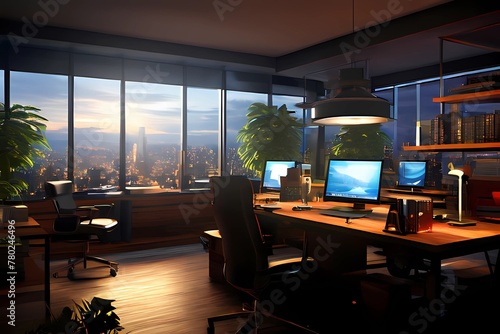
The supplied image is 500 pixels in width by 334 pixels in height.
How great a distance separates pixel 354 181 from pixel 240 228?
139 cm

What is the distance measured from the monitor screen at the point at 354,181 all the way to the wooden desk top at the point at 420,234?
0.64ft

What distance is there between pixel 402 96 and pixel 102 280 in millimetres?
7040

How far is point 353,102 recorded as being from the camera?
3793 millimetres

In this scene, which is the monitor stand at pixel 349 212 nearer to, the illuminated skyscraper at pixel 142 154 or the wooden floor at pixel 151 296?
the wooden floor at pixel 151 296

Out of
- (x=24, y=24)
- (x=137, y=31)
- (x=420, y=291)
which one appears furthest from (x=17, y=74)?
(x=420, y=291)

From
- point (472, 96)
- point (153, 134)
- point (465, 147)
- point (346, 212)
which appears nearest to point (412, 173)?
point (465, 147)

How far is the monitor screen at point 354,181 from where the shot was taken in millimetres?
3635

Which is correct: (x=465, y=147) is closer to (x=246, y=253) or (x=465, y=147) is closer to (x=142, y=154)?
(x=246, y=253)

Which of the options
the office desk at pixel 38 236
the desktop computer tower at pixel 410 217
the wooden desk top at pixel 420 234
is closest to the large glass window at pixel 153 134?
the office desk at pixel 38 236

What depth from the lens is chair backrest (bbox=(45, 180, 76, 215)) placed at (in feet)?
16.4

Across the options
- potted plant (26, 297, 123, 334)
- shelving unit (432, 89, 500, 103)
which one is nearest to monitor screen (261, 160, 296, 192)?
shelving unit (432, 89, 500, 103)

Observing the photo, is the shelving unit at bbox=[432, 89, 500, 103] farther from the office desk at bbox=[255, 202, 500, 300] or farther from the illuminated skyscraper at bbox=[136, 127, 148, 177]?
the illuminated skyscraper at bbox=[136, 127, 148, 177]

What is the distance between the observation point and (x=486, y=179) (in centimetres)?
380

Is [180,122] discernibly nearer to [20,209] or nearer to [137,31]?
[137,31]
